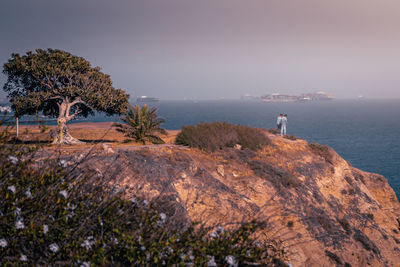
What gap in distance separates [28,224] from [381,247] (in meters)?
16.7

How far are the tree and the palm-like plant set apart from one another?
2.80ft

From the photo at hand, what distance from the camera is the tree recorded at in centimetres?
1548

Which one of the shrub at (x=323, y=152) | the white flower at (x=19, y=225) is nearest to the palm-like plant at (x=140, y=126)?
the shrub at (x=323, y=152)

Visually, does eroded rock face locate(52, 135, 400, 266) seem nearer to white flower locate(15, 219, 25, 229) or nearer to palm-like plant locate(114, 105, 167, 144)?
palm-like plant locate(114, 105, 167, 144)

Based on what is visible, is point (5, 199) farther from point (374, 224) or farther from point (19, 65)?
point (374, 224)

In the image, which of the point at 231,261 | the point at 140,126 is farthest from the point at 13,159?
the point at 140,126

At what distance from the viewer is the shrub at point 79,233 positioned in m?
3.44

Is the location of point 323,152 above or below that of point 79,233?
below

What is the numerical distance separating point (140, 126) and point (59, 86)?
5198mm

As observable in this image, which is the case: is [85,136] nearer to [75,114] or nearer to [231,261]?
[75,114]

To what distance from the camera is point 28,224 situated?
3.63 meters

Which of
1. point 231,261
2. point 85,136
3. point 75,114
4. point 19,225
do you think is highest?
point 75,114

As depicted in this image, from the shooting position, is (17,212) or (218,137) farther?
(218,137)

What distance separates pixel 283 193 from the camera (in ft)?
45.3
